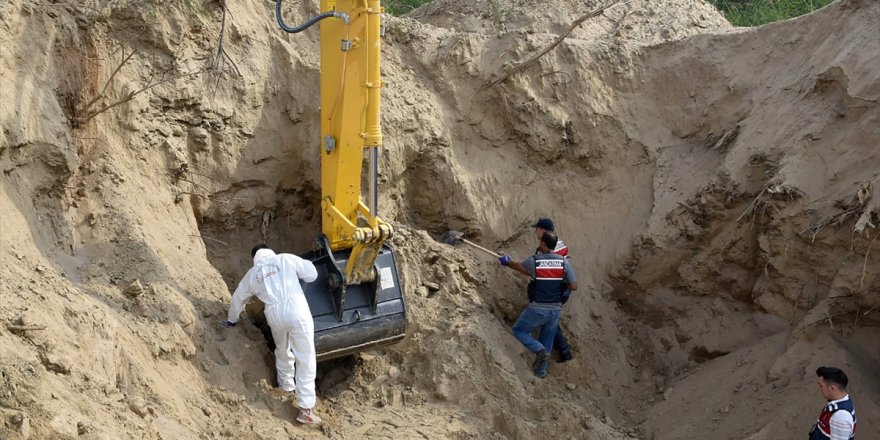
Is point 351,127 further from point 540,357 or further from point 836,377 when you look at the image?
point 836,377

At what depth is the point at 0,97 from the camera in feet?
23.5

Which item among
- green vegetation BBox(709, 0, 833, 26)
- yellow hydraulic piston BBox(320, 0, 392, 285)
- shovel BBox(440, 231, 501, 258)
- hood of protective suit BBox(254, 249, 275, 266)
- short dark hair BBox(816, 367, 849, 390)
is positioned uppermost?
green vegetation BBox(709, 0, 833, 26)

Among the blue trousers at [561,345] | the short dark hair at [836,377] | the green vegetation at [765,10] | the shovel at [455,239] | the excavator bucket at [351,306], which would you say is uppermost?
the green vegetation at [765,10]

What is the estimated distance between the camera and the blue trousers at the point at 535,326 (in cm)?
900

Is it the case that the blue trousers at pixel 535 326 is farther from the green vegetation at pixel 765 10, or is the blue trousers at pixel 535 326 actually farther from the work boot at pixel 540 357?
the green vegetation at pixel 765 10

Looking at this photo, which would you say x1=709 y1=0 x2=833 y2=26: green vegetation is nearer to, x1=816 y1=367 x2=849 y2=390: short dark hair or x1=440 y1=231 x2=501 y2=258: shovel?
x1=440 y1=231 x2=501 y2=258: shovel

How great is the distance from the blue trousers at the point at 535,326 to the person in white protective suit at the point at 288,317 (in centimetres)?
233

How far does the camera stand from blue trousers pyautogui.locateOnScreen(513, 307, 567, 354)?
354 inches

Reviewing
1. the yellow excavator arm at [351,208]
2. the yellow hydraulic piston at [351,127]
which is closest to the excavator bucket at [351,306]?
the yellow excavator arm at [351,208]

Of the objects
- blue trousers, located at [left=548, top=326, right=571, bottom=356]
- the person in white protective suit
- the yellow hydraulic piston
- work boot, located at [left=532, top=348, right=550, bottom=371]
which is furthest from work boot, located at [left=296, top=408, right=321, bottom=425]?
blue trousers, located at [left=548, top=326, right=571, bottom=356]

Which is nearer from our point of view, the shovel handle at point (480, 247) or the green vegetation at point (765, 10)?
the shovel handle at point (480, 247)

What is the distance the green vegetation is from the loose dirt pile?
2873mm

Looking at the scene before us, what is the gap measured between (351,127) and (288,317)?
162 centimetres

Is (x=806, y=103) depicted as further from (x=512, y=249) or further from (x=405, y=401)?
(x=405, y=401)
